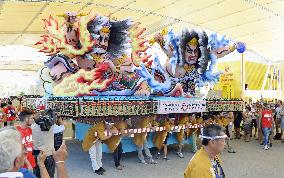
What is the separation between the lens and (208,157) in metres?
3.10

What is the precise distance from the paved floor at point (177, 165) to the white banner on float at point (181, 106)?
132 centimetres

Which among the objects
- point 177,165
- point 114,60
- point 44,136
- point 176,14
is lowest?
point 177,165

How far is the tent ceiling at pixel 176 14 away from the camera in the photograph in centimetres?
1614

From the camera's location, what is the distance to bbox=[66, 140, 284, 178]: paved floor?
7.54 m

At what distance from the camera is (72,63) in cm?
1009

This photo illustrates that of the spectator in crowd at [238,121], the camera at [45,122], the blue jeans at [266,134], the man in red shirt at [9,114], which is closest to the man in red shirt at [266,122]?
the blue jeans at [266,134]

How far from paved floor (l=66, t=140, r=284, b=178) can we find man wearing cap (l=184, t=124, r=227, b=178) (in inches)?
173

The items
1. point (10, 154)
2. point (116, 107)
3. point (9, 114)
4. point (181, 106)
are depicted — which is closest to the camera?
point (10, 154)

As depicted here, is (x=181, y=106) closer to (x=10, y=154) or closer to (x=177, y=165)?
(x=177, y=165)

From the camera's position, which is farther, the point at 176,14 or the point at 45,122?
the point at 176,14

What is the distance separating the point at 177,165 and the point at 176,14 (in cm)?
1175

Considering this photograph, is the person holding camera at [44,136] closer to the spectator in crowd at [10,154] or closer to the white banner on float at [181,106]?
the spectator in crowd at [10,154]

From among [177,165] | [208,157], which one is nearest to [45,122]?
[208,157]

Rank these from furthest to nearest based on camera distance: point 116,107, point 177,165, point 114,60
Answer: point 114,60, point 177,165, point 116,107
